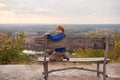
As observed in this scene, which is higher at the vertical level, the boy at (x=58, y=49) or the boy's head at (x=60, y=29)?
the boy's head at (x=60, y=29)

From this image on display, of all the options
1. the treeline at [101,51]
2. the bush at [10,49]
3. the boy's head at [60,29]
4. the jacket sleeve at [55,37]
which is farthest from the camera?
the bush at [10,49]

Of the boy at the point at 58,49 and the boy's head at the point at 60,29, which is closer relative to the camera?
the boy at the point at 58,49

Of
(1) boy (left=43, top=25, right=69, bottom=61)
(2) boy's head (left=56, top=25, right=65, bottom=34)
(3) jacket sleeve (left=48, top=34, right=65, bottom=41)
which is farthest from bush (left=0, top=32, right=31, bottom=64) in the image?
(3) jacket sleeve (left=48, top=34, right=65, bottom=41)

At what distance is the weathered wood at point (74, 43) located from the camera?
641 centimetres

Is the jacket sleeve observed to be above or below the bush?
above

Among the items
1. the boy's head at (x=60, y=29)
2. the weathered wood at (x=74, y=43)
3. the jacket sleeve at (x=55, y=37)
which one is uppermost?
the boy's head at (x=60, y=29)

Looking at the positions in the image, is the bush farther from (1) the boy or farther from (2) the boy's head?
(2) the boy's head

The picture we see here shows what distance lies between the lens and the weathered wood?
6.41 meters

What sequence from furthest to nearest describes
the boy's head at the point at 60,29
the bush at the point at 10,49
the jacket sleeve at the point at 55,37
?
the bush at the point at 10,49 < the boy's head at the point at 60,29 < the jacket sleeve at the point at 55,37

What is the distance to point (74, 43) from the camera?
6508 mm

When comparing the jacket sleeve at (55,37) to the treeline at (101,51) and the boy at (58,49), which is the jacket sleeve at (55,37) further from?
the treeline at (101,51)

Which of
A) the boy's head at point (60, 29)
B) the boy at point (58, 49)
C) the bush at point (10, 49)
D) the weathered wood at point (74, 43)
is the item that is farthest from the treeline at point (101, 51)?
the boy's head at point (60, 29)

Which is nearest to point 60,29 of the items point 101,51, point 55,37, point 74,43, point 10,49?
point 55,37

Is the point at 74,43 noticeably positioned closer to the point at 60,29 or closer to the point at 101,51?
the point at 60,29
